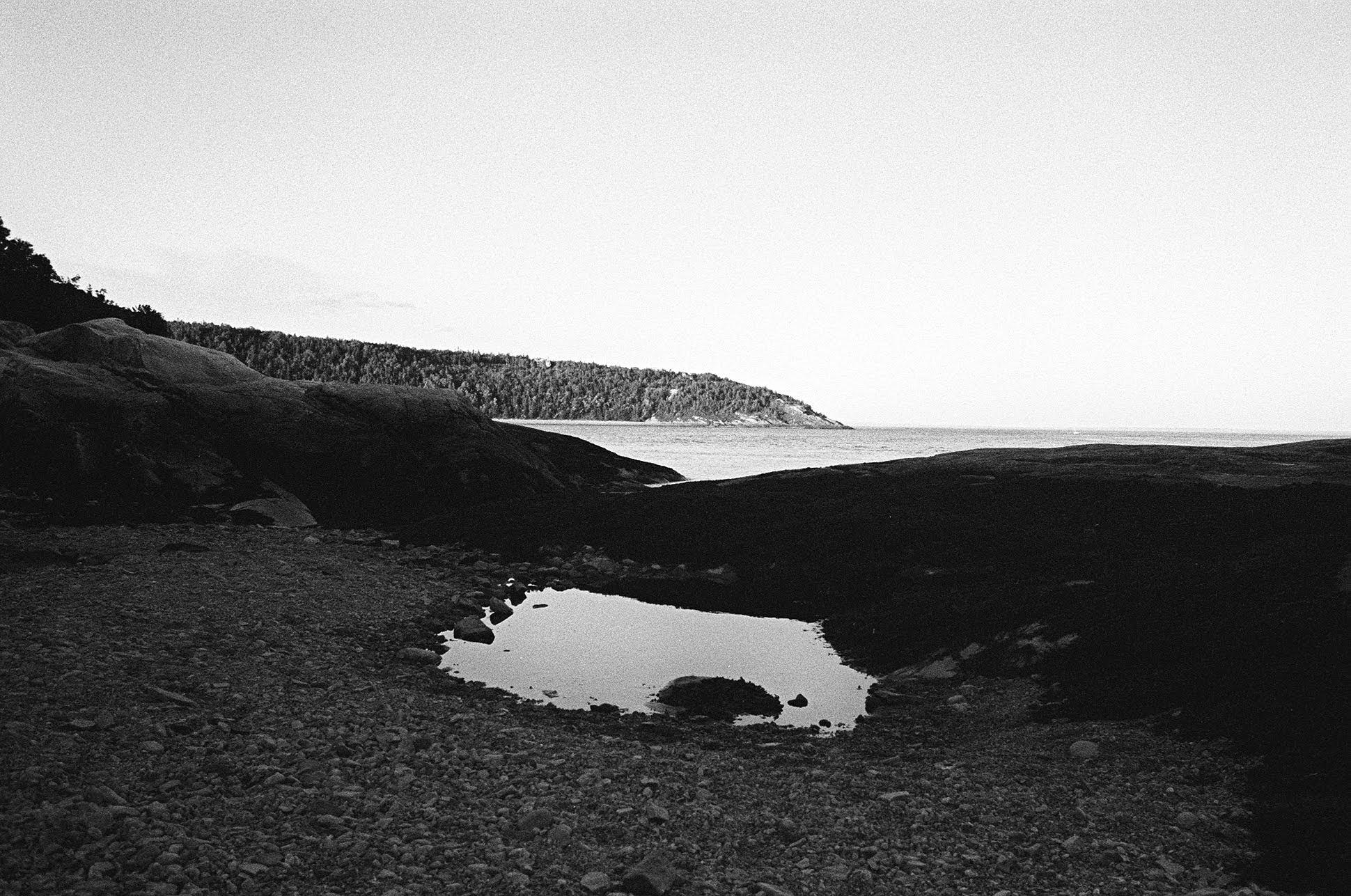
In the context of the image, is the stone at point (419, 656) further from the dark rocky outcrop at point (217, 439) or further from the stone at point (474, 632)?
the dark rocky outcrop at point (217, 439)

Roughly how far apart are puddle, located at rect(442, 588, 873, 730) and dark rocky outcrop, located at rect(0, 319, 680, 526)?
1524 cm

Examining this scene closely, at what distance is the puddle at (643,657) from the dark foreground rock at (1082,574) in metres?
1.11

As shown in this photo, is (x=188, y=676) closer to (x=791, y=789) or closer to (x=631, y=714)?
(x=631, y=714)

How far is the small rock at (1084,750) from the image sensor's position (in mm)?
11125

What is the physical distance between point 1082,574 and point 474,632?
555 inches

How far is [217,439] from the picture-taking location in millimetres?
34250

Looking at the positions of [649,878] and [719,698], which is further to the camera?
[719,698]

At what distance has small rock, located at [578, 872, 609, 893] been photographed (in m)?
7.52

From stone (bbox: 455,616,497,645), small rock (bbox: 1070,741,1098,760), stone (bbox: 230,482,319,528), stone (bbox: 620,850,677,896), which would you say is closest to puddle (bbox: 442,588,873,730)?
stone (bbox: 455,616,497,645)

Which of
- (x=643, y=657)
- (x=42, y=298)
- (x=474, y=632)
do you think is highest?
(x=42, y=298)

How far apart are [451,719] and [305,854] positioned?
4289 millimetres

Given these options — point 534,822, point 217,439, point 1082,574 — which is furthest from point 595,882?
point 217,439

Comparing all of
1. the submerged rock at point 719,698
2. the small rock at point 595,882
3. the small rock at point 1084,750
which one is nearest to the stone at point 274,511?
the submerged rock at point 719,698

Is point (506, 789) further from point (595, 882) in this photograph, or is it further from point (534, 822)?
point (595, 882)
